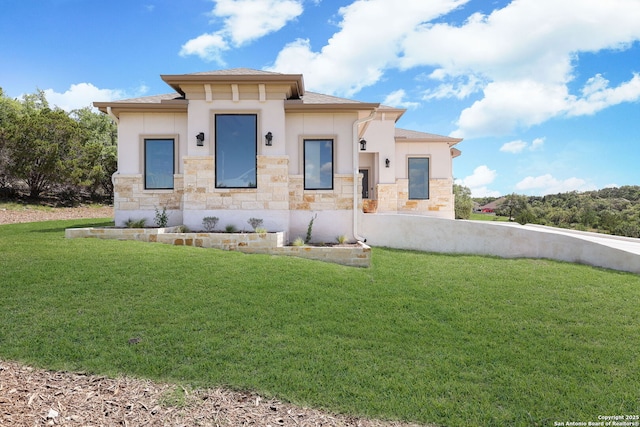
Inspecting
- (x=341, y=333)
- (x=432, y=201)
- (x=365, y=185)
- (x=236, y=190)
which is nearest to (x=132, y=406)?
(x=341, y=333)

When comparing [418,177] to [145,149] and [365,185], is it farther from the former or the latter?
[145,149]

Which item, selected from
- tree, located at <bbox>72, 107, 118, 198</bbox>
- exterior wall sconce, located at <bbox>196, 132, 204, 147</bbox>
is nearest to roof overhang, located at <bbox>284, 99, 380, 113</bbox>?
exterior wall sconce, located at <bbox>196, 132, 204, 147</bbox>

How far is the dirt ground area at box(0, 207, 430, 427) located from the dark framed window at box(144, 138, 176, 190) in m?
7.69

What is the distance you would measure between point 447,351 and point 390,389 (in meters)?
1.10

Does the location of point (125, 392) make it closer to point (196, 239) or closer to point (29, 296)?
point (29, 296)

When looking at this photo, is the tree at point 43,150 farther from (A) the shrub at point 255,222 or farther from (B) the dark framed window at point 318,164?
(B) the dark framed window at point 318,164

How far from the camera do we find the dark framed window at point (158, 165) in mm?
10953

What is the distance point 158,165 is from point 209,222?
2.61 metres

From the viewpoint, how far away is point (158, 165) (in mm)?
10977

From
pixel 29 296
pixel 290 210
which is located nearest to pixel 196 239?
pixel 290 210

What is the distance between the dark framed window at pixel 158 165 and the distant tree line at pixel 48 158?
14.6m

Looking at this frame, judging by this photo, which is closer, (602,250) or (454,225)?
(602,250)

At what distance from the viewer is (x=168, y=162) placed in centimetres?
1097

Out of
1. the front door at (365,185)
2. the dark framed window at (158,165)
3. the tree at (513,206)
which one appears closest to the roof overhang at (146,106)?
the dark framed window at (158,165)
